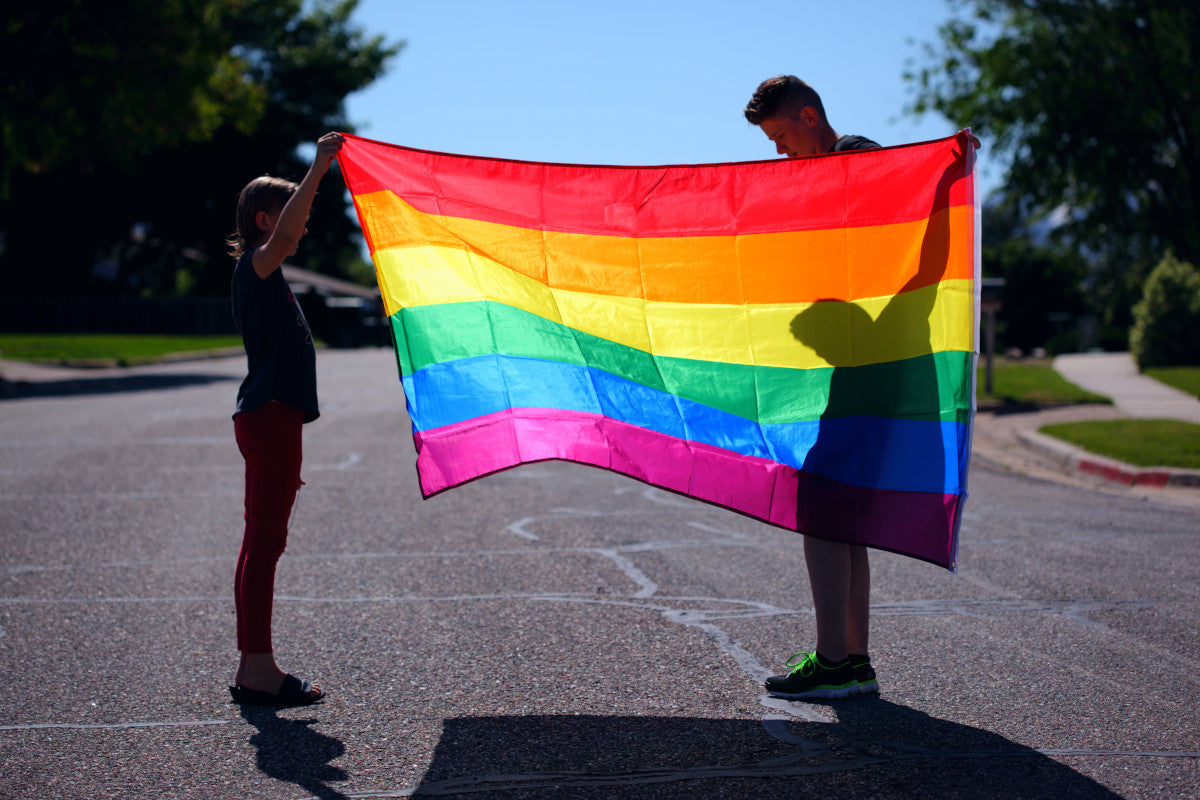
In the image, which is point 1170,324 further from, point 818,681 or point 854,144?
point 818,681

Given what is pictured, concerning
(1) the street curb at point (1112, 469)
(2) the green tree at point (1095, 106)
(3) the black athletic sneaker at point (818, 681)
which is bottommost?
(1) the street curb at point (1112, 469)

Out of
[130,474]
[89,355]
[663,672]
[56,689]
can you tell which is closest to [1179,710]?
[663,672]

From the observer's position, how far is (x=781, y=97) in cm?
408

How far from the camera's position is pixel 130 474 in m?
Result: 10.0

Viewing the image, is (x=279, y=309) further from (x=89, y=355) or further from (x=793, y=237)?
(x=89, y=355)

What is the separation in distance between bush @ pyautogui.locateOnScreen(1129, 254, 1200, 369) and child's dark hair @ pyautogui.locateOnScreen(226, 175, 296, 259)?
2535cm

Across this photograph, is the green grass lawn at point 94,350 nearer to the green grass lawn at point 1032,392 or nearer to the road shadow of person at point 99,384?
the road shadow of person at point 99,384

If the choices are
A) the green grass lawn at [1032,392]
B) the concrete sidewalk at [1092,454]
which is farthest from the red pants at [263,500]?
the green grass lawn at [1032,392]

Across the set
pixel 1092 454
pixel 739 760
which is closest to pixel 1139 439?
pixel 1092 454

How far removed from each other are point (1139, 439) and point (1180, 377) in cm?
1082

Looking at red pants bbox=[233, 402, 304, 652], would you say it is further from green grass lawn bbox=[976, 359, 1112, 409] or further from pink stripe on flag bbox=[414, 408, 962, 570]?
green grass lawn bbox=[976, 359, 1112, 409]

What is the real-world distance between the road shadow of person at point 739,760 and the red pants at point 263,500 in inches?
34.0

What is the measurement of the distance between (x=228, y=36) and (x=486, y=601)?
71.8 feet

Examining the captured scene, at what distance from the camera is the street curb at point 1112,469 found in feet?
31.9
